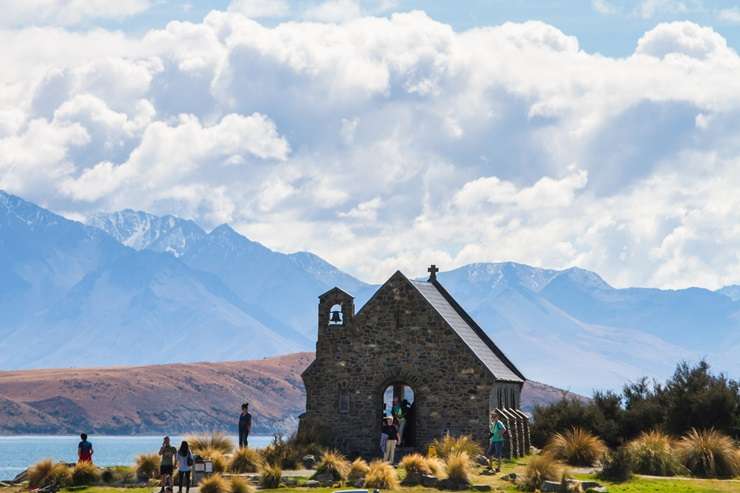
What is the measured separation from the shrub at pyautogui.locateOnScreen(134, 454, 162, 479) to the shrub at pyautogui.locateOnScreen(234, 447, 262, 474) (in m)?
2.73

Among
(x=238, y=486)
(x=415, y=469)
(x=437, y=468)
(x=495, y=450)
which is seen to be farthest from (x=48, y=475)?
(x=495, y=450)

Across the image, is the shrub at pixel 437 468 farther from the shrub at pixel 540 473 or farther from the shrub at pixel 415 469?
the shrub at pixel 540 473

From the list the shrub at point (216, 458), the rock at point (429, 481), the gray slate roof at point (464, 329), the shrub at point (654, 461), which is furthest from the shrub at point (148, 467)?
the shrub at point (654, 461)

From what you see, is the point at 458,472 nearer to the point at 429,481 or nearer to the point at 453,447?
the point at 429,481

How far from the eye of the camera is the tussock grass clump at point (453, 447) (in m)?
50.3

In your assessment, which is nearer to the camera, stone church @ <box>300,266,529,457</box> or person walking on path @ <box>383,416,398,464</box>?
person walking on path @ <box>383,416,398,464</box>

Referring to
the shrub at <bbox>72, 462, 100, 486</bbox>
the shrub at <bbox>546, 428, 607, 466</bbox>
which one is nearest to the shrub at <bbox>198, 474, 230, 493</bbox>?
the shrub at <bbox>72, 462, 100, 486</bbox>

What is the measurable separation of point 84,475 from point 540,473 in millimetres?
15633

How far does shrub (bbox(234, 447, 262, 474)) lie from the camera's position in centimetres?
4675

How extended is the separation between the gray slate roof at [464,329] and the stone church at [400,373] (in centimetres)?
12

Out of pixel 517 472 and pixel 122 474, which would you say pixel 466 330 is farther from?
pixel 122 474

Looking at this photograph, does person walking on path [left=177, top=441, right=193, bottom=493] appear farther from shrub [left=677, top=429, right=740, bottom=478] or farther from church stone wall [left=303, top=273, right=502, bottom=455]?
shrub [left=677, top=429, right=740, bottom=478]

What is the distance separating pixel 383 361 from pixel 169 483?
706 inches

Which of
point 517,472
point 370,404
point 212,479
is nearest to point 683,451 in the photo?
point 517,472
